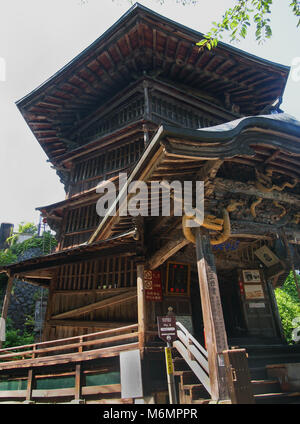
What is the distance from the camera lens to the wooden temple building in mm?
4953

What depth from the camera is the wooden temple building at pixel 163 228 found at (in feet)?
16.3

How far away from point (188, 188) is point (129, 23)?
9375mm

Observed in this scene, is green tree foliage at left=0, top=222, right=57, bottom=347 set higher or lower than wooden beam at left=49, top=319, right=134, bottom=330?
higher

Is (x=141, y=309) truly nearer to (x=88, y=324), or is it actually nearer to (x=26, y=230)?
(x=88, y=324)

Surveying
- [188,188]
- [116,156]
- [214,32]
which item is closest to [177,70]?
[116,156]

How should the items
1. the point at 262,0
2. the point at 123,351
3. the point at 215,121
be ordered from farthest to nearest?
the point at 215,121
the point at 123,351
the point at 262,0

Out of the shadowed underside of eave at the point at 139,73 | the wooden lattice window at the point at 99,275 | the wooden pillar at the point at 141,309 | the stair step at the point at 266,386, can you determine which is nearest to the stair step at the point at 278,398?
the stair step at the point at 266,386

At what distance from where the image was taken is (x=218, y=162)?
4879 millimetres

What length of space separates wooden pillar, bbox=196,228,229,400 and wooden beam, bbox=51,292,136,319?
16.4 ft

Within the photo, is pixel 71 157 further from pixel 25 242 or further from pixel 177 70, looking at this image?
pixel 25 242

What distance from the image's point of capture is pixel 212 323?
4500 millimetres

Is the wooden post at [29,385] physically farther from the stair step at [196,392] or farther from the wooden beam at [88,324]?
the stair step at [196,392]

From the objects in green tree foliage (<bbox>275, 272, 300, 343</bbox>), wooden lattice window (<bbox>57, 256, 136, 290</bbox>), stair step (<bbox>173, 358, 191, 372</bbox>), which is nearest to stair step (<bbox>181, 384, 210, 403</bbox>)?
stair step (<bbox>173, 358, 191, 372</bbox>)

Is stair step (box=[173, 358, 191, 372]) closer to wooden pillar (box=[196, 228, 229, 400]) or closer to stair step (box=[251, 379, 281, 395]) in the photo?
stair step (box=[251, 379, 281, 395])
